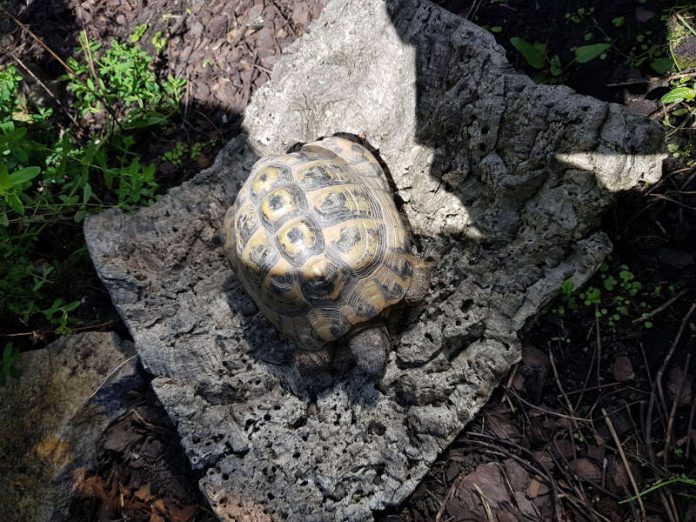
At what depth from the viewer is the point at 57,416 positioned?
124 inches

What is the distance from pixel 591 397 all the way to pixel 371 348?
115 cm

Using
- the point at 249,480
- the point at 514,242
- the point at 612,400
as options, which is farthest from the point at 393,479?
the point at 514,242

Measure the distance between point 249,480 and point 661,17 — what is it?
3430 mm

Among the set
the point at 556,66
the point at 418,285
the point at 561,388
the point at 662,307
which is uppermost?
the point at 556,66

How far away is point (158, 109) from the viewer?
439cm

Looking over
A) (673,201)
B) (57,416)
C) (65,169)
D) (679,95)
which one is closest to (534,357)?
(673,201)

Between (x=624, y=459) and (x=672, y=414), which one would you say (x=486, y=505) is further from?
(x=672, y=414)

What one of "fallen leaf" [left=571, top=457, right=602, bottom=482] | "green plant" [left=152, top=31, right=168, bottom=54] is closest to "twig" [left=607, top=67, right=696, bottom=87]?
"fallen leaf" [left=571, top=457, right=602, bottom=482]

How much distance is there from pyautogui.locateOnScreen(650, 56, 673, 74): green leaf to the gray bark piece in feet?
2.42

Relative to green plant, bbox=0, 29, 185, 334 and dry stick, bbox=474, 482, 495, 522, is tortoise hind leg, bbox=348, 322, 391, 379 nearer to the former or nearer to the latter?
dry stick, bbox=474, 482, 495, 522

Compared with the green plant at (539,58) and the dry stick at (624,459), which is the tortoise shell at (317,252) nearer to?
the dry stick at (624,459)

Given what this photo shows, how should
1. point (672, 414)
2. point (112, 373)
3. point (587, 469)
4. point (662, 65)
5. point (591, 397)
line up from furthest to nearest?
point (112, 373)
point (662, 65)
point (591, 397)
point (587, 469)
point (672, 414)

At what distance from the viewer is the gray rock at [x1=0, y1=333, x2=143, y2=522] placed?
9.75 ft

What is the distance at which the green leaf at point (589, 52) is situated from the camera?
2941 millimetres
